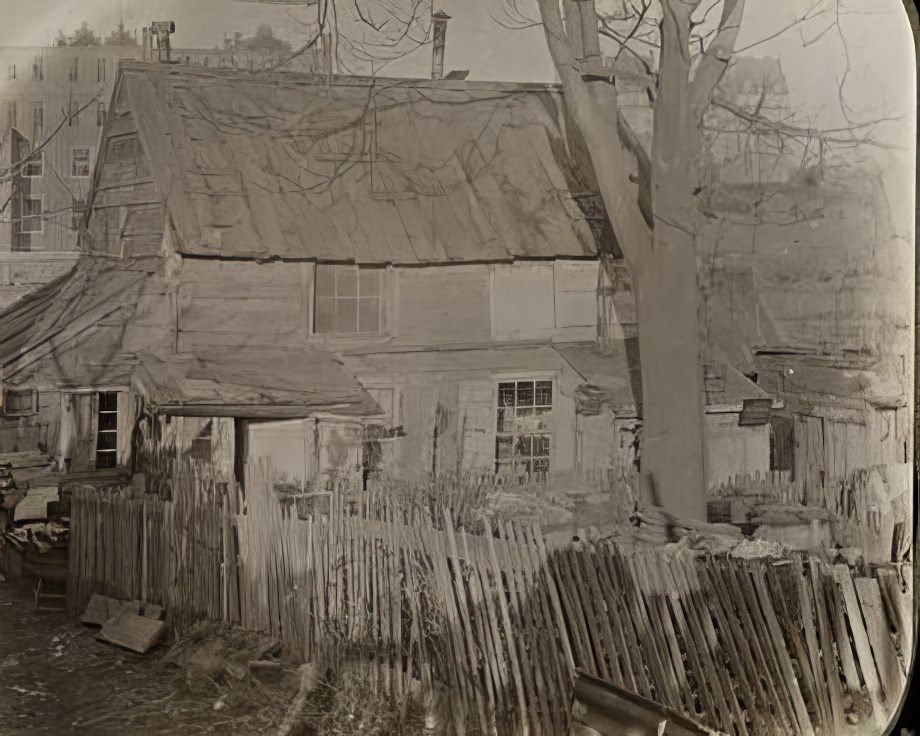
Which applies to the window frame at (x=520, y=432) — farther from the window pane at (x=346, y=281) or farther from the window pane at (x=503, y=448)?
the window pane at (x=346, y=281)

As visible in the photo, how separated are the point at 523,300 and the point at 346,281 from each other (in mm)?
615

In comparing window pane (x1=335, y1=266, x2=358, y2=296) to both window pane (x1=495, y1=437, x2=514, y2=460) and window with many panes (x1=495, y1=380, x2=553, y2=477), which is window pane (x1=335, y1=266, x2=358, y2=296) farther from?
window pane (x1=495, y1=437, x2=514, y2=460)

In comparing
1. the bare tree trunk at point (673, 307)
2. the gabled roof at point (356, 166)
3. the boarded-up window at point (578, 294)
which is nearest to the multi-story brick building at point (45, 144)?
the gabled roof at point (356, 166)

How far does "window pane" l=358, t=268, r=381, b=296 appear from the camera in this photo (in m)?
3.45

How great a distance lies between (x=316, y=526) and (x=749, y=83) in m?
2.18

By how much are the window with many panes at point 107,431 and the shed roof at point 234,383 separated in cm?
10

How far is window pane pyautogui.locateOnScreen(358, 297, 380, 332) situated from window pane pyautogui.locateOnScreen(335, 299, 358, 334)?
2cm

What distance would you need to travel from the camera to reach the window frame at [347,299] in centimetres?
341

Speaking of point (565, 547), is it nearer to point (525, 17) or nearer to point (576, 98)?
point (576, 98)

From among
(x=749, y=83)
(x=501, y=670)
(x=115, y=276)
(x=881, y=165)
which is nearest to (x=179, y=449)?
(x=115, y=276)

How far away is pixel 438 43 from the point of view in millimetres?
3465

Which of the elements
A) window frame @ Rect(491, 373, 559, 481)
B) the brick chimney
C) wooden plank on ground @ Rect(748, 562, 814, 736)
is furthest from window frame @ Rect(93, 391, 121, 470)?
wooden plank on ground @ Rect(748, 562, 814, 736)

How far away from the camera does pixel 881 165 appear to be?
3779mm

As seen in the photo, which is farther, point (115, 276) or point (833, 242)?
point (833, 242)
